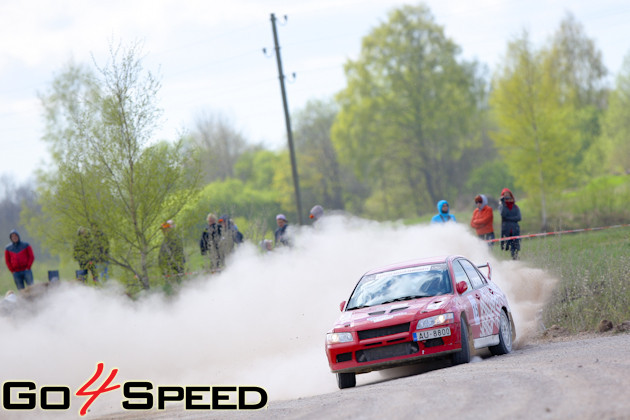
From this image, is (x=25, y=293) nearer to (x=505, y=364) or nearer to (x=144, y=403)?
(x=144, y=403)

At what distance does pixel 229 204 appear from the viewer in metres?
24.1

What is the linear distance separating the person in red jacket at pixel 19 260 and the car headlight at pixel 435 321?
14.1 m

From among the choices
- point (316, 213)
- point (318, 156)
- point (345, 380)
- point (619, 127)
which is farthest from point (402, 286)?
point (318, 156)

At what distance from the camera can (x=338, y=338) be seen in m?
11.7

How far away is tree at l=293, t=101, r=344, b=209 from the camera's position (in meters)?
73.7

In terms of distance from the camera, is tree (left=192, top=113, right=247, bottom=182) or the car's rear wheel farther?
tree (left=192, top=113, right=247, bottom=182)

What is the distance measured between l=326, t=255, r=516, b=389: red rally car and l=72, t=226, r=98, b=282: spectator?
10.5 metres

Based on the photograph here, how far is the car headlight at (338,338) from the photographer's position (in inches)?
459

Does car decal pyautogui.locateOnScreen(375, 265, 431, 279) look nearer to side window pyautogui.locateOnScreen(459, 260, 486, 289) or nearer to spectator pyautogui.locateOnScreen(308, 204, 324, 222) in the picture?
side window pyautogui.locateOnScreen(459, 260, 486, 289)

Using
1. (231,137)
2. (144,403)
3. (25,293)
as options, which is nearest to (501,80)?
(25,293)

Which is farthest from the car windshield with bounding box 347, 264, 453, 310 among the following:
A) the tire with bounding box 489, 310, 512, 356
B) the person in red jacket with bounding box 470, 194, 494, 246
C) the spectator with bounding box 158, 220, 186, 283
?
the spectator with bounding box 158, 220, 186, 283

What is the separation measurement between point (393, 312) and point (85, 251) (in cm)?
1191

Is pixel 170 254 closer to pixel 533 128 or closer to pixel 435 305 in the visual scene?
pixel 435 305

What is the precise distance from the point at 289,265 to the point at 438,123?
42480mm
